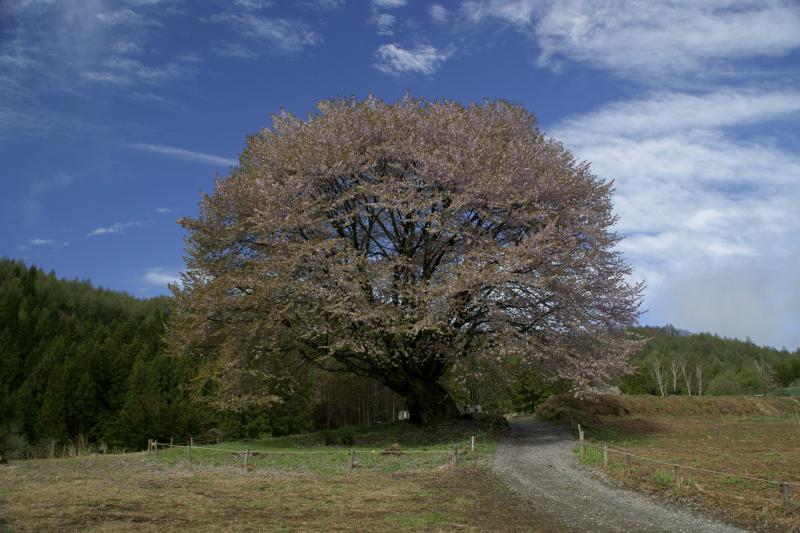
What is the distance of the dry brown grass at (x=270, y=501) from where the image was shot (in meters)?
10.6

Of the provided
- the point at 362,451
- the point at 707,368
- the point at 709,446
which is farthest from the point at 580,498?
the point at 707,368

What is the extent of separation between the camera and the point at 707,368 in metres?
108

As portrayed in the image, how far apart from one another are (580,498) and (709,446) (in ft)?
36.8

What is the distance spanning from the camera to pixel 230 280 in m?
22.8

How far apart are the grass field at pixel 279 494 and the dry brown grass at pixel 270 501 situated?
0.02m

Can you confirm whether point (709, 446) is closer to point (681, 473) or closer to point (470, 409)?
point (681, 473)

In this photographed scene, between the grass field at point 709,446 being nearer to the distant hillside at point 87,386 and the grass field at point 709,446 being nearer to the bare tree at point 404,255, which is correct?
the bare tree at point 404,255

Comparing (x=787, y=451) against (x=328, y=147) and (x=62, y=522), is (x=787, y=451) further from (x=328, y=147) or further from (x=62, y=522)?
(x=62, y=522)

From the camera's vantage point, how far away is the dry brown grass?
10.6m

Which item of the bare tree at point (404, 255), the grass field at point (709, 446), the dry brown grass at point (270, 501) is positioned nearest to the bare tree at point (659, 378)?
the grass field at point (709, 446)

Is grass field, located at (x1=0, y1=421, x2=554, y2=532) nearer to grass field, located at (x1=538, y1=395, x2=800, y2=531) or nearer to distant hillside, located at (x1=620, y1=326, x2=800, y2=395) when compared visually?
grass field, located at (x1=538, y1=395, x2=800, y2=531)

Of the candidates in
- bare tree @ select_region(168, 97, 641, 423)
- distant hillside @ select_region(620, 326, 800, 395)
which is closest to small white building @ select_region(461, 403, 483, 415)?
bare tree @ select_region(168, 97, 641, 423)

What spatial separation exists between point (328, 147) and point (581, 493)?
628 inches

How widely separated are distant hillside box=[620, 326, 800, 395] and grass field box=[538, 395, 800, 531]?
24.5 ft
